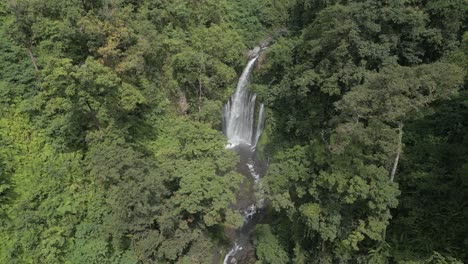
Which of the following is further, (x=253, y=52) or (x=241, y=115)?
(x=253, y=52)

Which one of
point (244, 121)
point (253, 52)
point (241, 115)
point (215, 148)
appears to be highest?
point (253, 52)

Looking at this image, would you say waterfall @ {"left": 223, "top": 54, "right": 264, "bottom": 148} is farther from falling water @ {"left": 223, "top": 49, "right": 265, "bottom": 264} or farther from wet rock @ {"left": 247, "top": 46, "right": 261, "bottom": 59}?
wet rock @ {"left": 247, "top": 46, "right": 261, "bottom": 59}

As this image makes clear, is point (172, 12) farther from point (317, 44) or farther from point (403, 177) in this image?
point (403, 177)

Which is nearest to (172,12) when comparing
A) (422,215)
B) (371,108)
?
(371,108)

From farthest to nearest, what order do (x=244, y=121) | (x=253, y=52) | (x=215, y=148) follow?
(x=253, y=52) < (x=244, y=121) < (x=215, y=148)

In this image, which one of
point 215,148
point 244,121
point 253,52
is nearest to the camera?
point 215,148

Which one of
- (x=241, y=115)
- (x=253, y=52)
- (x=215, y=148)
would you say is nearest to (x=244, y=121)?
(x=241, y=115)

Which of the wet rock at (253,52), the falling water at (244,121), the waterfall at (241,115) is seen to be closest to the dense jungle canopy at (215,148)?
the falling water at (244,121)

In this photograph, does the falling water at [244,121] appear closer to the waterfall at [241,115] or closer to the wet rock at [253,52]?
the waterfall at [241,115]

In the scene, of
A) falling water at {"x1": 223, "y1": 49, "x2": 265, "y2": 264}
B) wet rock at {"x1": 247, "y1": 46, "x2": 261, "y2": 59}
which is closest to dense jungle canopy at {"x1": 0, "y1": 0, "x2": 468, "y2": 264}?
falling water at {"x1": 223, "y1": 49, "x2": 265, "y2": 264}

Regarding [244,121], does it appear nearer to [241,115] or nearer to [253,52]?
[241,115]
